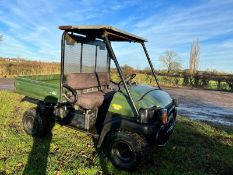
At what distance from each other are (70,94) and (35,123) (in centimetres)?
113

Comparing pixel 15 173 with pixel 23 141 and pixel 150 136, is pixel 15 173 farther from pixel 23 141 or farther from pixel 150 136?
pixel 150 136

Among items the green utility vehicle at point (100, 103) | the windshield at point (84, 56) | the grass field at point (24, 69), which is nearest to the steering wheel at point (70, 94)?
the green utility vehicle at point (100, 103)

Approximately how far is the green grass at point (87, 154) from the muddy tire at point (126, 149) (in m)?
0.16

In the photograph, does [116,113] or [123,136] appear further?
[116,113]

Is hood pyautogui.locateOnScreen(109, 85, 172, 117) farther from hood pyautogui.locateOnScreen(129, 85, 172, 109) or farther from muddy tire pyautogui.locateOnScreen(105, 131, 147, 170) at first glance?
muddy tire pyautogui.locateOnScreen(105, 131, 147, 170)

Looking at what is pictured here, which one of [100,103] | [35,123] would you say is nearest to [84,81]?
[100,103]

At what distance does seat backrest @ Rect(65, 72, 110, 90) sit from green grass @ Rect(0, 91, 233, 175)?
120 centimetres

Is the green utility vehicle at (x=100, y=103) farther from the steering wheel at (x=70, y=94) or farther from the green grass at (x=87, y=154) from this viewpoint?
the green grass at (x=87, y=154)

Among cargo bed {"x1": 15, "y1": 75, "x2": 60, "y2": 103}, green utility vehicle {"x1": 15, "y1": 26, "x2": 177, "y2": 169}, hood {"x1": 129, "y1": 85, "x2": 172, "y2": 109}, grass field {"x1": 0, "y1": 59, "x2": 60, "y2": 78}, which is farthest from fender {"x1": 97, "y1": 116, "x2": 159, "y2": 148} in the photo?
grass field {"x1": 0, "y1": 59, "x2": 60, "y2": 78}

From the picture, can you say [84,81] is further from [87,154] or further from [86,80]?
[87,154]

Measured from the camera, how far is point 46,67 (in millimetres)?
22688

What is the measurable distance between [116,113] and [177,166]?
56.8 inches

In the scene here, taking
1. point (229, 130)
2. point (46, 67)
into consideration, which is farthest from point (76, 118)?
point (46, 67)

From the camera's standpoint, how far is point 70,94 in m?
4.95
